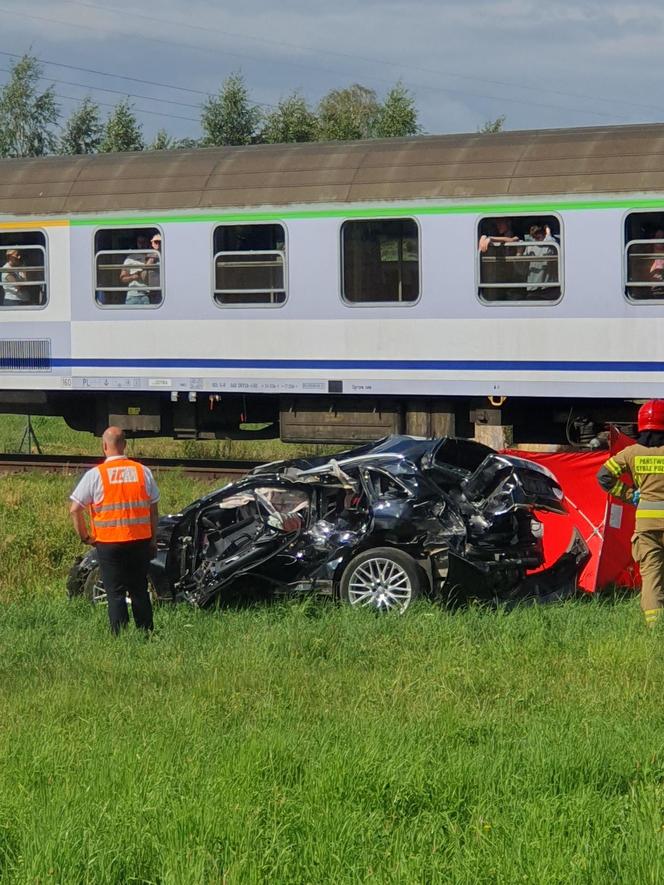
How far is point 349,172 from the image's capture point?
52.2 feet

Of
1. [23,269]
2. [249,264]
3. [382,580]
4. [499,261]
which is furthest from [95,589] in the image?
[23,269]

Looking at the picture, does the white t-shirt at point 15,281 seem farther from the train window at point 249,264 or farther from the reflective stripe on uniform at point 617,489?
the reflective stripe on uniform at point 617,489

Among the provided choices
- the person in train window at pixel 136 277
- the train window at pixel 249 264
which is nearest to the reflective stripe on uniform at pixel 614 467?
the train window at pixel 249 264

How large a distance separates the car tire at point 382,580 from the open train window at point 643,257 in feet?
19.3

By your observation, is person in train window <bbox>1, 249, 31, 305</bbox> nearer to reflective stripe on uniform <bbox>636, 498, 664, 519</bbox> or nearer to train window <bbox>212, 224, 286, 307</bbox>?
train window <bbox>212, 224, 286, 307</bbox>

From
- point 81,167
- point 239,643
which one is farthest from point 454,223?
point 239,643

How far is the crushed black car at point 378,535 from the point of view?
9.84m

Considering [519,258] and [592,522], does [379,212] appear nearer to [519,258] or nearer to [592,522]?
[519,258]

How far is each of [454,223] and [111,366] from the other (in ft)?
14.5

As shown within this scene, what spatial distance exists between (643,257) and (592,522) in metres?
4.19

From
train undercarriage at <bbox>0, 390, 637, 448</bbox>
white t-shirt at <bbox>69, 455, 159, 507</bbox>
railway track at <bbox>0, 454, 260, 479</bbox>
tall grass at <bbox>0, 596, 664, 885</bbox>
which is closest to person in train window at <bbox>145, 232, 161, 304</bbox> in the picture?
train undercarriage at <bbox>0, 390, 637, 448</bbox>

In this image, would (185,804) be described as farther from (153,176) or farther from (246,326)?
(153,176)

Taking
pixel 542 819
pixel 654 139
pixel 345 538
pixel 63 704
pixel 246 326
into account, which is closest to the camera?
pixel 542 819

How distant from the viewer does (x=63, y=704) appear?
23.9 feet
